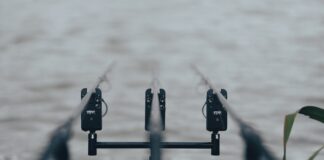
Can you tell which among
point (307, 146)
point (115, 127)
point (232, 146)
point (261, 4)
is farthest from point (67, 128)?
point (261, 4)

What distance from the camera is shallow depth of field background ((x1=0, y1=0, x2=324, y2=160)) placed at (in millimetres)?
5535

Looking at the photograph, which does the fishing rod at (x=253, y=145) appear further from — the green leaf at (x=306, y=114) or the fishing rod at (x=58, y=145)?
the fishing rod at (x=58, y=145)

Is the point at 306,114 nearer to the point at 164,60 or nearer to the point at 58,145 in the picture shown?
the point at 58,145

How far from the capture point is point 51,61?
26.8 ft

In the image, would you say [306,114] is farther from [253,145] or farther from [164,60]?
[164,60]

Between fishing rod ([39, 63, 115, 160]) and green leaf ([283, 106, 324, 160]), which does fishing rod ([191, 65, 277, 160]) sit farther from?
fishing rod ([39, 63, 115, 160])

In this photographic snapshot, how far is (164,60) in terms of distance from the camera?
8.09m

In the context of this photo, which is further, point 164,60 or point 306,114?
point 164,60

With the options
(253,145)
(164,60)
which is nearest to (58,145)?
(253,145)

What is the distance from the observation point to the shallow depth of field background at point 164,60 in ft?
18.2

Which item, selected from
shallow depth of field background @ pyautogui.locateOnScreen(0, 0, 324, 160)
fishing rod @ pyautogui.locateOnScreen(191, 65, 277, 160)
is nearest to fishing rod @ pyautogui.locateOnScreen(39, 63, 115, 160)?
fishing rod @ pyautogui.locateOnScreen(191, 65, 277, 160)

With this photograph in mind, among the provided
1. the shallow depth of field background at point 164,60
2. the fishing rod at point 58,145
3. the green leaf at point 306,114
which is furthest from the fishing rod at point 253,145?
the shallow depth of field background at point 164,60

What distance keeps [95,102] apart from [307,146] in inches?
137

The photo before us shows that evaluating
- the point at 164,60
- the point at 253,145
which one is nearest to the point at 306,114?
the point at 253,145
